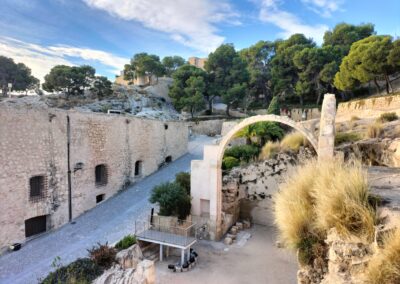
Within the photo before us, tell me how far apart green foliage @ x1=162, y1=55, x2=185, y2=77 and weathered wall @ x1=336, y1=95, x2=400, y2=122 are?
110 ft

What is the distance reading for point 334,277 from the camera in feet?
11.9

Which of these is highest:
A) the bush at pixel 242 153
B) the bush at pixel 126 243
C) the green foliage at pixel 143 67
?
the green foliage at pixel 143 67

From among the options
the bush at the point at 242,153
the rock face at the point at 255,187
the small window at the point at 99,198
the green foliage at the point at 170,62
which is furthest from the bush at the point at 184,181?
the green foliage at the point at 170,62

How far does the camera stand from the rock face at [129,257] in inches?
317

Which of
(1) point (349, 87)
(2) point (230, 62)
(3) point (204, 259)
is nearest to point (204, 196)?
(3) point (204, 259)

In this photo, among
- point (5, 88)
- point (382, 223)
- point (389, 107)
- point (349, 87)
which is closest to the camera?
point (382, 223)

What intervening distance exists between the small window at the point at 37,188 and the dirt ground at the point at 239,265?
5.82 m

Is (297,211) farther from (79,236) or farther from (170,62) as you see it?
(170,62)

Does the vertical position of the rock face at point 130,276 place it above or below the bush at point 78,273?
below

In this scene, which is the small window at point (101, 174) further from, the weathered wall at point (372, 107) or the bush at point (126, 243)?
the weathered wall at point (372, 107)

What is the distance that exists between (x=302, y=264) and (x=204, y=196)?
7.03 meters

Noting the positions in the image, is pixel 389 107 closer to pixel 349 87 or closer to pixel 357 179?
pixel 349 87

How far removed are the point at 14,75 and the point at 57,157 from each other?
2891 cm

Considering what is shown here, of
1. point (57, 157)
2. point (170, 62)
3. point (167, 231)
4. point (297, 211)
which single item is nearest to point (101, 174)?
point (57, 157)
